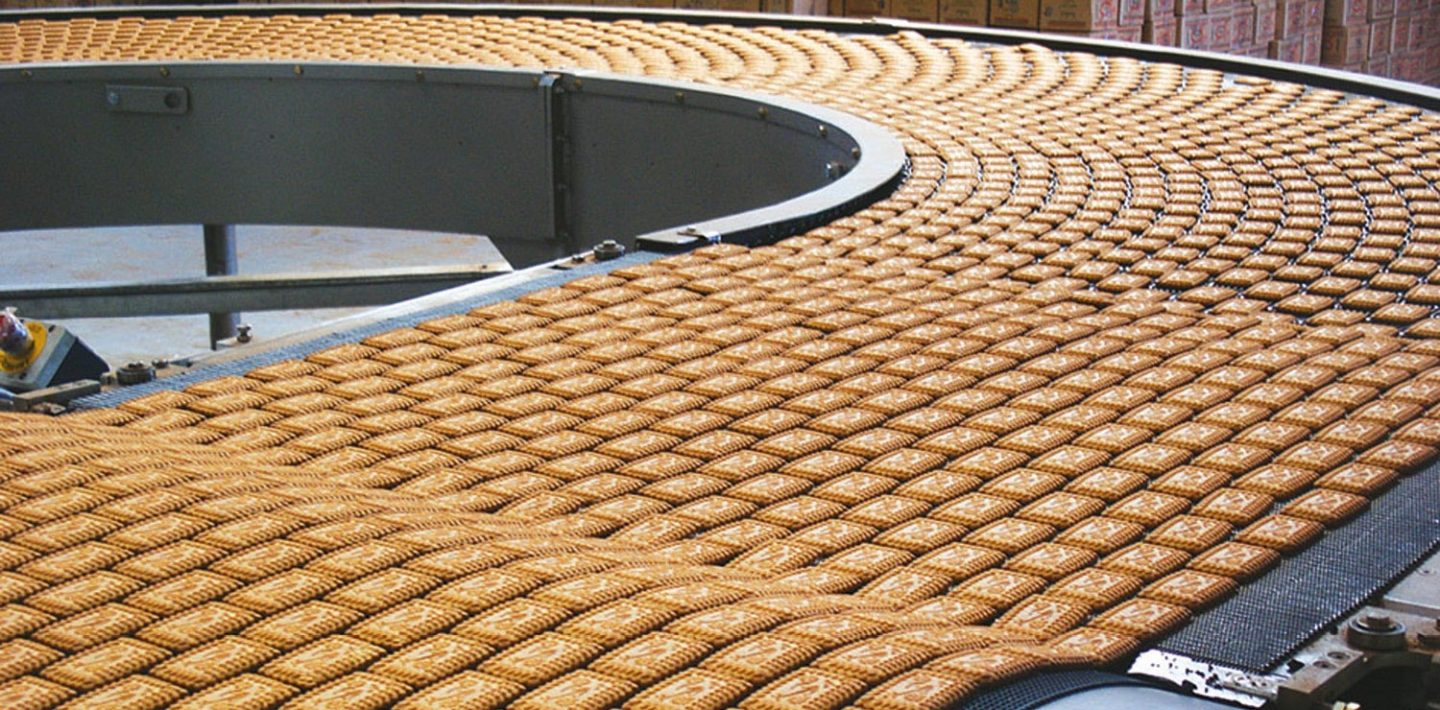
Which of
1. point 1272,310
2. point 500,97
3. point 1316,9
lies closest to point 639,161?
point 500,97

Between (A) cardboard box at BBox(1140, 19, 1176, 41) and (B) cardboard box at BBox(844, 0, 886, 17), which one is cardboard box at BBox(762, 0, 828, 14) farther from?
(A) cardboard box at BBox(1140, 19, 1176, 41)

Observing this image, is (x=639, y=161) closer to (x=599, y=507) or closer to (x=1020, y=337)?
(x=1020, y=337)

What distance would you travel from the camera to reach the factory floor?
10336mm

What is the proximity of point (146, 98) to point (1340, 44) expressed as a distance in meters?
6.11

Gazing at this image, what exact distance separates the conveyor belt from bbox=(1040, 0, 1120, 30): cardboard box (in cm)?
367

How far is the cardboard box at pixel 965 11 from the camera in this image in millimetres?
7027

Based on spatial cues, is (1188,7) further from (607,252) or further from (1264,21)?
(607,252)

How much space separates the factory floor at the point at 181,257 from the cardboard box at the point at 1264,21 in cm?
484

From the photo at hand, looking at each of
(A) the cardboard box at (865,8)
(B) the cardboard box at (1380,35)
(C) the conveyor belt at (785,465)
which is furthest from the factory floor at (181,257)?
(C) the conveyor belt at (785,465)

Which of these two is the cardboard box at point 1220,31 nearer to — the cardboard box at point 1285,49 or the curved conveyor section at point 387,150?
the cardboard box at point 1285,49

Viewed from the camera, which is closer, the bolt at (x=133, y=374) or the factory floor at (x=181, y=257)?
the bolt at (x=133, y=374)

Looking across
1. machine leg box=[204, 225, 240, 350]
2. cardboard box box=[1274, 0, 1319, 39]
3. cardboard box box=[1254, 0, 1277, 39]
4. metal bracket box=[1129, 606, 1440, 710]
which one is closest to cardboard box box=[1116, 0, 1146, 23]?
cardboard box box=[1254, 0, 1277, 39]

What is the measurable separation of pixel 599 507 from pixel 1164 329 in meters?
0.99

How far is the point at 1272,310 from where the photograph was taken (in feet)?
8.30
